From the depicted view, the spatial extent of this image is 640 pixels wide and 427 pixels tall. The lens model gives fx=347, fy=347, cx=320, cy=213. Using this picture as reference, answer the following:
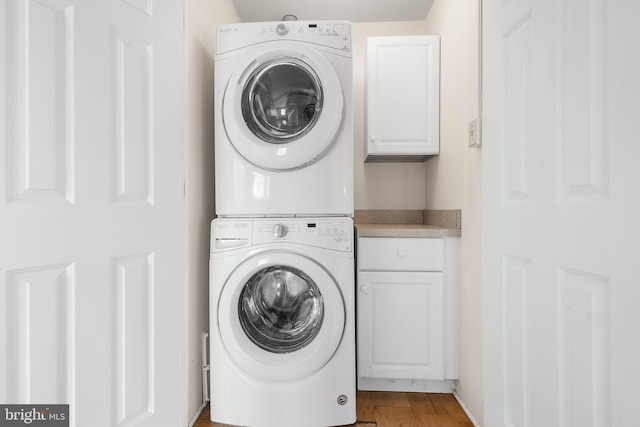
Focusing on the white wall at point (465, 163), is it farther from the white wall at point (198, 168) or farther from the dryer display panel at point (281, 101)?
the white wall at point (198, 168)

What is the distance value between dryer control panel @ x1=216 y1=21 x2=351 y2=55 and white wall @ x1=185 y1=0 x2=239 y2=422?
0.15m

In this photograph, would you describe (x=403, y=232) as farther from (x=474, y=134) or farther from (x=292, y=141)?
(x=292, y=141)

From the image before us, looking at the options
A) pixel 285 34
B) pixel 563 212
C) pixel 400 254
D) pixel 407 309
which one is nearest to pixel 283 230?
pixel 400 254

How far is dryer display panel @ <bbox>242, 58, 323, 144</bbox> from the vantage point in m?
1.58

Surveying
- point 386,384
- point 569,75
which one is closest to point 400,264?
point 386,384

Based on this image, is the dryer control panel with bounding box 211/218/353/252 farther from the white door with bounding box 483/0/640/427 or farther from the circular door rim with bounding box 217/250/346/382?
the white door with bounding box 483/0/640/427

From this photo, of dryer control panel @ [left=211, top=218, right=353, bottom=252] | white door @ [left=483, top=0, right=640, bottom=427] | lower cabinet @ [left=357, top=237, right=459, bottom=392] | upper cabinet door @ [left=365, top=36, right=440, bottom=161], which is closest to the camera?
white door @ [left=483, top=0, right=640, bottom=427]

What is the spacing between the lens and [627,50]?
25.7 inches

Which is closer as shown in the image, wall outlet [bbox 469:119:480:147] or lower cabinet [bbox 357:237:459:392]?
wall outlet [bbox 469:119:480:147]

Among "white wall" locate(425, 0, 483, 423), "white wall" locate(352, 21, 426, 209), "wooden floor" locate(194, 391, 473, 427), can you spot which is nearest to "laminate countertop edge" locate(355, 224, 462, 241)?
"white wall" locate(425, 0, 483, 423)

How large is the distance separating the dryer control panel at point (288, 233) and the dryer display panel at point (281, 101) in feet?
1.24

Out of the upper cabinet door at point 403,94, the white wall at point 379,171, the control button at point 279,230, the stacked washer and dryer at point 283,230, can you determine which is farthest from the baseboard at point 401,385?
the upper cabinet door at point 403,94

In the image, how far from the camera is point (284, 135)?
161cm

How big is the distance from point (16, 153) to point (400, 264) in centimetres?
151
